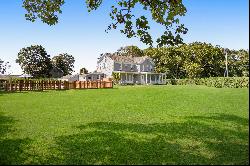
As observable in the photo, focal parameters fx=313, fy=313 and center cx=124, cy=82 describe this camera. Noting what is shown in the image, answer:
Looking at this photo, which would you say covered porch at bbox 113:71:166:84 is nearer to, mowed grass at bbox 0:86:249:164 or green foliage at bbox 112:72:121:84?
green foliage at bbox 112:72:121:84

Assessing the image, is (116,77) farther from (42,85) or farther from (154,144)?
(154,144)

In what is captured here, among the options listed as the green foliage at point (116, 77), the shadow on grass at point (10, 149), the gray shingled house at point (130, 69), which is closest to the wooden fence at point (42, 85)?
the green foliage at point (116, 77)

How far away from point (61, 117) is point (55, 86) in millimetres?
30349

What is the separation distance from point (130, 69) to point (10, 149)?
74197 mm

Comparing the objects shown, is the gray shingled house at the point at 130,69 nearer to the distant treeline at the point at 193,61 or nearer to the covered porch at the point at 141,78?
the covered porch at the point at 141,78

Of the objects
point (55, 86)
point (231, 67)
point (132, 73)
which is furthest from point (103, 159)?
point (231, 67)

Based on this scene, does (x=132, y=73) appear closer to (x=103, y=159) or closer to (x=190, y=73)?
(x=190, y=73)

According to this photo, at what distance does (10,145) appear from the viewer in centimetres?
980

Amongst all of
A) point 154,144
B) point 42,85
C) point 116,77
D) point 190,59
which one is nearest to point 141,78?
point 116,77

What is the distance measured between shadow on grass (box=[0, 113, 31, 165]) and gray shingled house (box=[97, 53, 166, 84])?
63.4 metres

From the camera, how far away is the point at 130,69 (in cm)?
8312

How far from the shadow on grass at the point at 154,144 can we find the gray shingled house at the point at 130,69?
6273 centimetres

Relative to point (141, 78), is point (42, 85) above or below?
below

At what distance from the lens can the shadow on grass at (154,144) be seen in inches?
319
